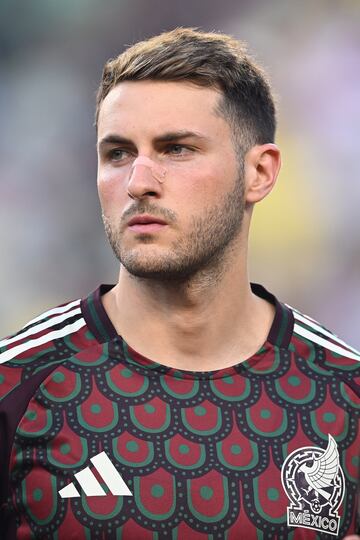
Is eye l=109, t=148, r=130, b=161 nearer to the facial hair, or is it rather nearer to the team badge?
the facial hair

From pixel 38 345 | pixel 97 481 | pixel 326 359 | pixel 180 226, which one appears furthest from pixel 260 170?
pixel 97 481

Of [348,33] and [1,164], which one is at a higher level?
[348,33]

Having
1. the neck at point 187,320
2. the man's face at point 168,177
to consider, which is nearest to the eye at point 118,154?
the man's face at point 168,177

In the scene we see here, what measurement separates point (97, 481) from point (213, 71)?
1.12m

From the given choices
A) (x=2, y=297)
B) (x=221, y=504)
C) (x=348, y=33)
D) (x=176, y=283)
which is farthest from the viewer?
(x=348, y=33)

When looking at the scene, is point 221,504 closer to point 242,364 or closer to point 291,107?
point 242,364

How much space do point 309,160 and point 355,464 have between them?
4238 mm

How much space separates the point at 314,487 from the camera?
269 cm

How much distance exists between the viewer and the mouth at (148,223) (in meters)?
2.68

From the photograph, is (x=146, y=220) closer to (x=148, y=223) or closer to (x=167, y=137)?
(x=148, y=223)

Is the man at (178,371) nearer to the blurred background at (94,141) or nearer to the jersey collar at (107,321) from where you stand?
the jersey collar at (107,321)

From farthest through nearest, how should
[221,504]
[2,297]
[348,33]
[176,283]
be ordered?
[348,33] → [2,297] → [176,283] → [221,504]

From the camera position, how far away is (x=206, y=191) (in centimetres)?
277

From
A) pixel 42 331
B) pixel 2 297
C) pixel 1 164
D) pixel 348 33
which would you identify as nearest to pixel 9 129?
pixel 1 164
